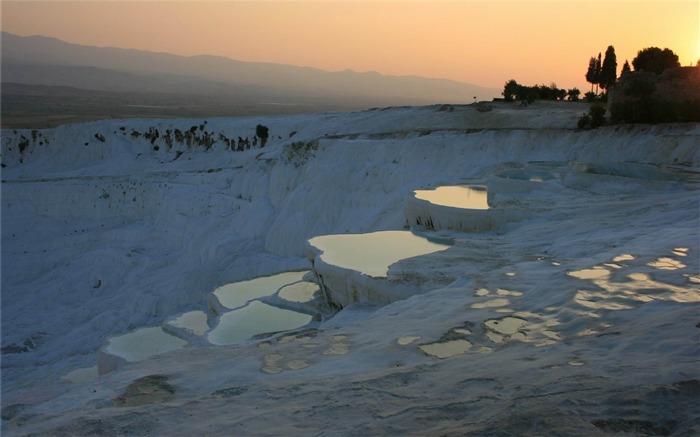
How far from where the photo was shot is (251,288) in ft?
43.8

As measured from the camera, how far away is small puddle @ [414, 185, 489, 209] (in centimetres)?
1343

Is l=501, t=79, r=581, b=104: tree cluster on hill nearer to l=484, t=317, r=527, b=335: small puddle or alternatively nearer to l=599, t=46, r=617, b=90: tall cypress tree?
l=599, t=46, r=617, b=90: tall cypress tree

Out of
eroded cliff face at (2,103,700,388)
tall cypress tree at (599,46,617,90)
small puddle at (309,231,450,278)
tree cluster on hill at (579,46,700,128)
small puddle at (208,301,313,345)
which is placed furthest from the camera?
tall cypress tree at (599,46,617,90)

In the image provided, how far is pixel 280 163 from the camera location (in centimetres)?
2370

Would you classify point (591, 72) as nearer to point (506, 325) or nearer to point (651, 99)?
point (651, 99)

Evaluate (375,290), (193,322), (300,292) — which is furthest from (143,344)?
(375,290)

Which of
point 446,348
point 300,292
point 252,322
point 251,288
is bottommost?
point 251,288

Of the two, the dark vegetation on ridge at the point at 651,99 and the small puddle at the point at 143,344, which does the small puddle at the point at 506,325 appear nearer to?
the small puddle at the point at 143,344

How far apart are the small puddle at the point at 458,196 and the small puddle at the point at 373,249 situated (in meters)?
1.41

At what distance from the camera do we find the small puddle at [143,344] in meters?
11.1

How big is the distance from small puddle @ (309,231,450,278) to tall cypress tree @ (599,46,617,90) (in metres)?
25.5

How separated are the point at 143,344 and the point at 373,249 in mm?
4378

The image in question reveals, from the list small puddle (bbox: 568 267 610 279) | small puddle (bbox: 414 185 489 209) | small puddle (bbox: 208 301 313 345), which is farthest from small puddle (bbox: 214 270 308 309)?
small puddle (bbox: 568 267 610 279)

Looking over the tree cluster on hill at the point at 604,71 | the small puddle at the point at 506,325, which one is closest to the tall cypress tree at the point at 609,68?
the tree cluster on hill at the point at 604,71
